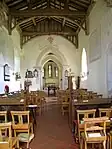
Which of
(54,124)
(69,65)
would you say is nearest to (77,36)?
(69,65)

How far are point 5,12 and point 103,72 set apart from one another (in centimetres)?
597

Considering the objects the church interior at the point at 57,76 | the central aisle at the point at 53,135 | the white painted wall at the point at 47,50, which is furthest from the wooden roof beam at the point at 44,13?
the central aisle at the point at 53,135

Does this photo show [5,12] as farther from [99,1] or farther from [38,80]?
[38,80]

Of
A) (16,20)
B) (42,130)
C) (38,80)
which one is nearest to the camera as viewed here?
(42,130)

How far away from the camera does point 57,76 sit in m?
27.6

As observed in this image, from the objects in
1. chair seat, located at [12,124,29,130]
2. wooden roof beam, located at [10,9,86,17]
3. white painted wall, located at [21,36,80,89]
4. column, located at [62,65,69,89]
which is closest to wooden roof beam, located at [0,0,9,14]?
wooden roof beam, located at [10,9,86,17]

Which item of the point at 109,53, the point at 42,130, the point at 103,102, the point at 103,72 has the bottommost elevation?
the point at 42,130

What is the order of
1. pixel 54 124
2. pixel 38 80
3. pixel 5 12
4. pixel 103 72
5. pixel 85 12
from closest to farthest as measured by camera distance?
pixel 54 124 → pixel 103 72 → pixel 5 12 → pixel 85 12 → pixel 38 80

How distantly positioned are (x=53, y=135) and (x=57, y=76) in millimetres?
21745

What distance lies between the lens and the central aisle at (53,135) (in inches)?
197

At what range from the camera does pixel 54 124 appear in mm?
7230

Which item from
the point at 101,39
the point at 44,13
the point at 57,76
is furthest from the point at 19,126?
the point at 57,76

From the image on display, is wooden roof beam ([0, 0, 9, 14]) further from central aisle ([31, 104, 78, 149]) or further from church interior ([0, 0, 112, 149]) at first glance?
central aisle ([31, 104, 78, 149])

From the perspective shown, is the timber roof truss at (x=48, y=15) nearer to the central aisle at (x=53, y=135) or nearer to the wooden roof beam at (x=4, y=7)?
the wooden roof beam at (x=4, y=7)
